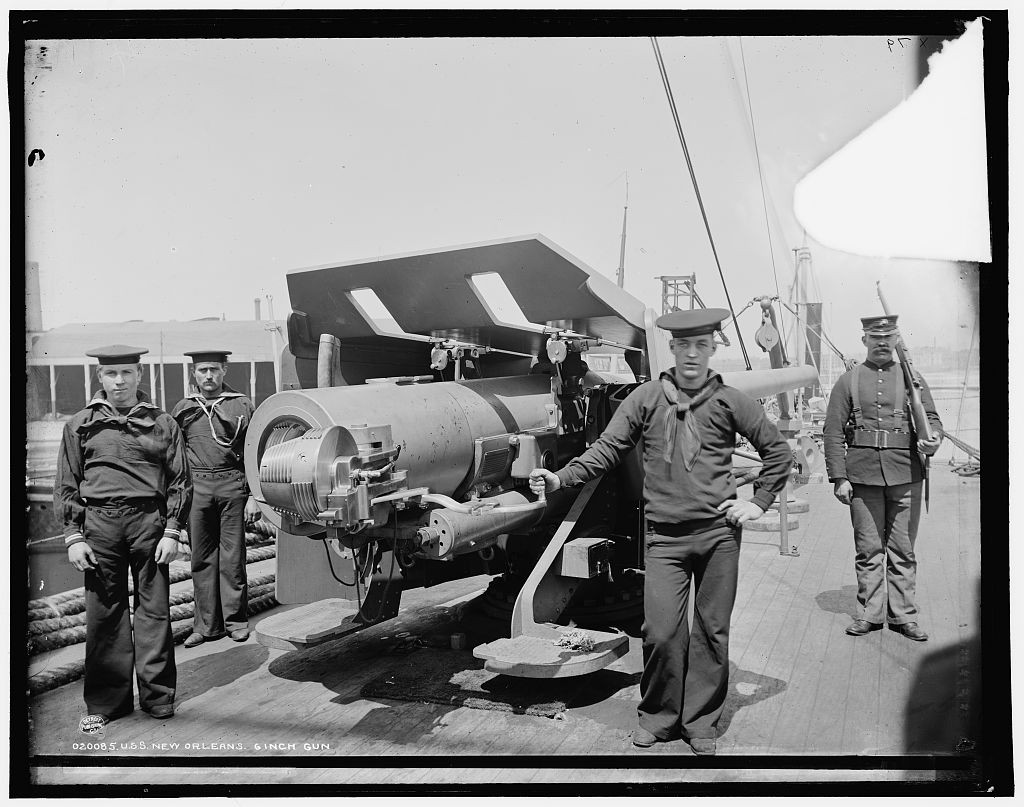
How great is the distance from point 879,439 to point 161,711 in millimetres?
3852

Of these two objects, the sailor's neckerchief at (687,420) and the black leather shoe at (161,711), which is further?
the black leather shoe at (161,711)

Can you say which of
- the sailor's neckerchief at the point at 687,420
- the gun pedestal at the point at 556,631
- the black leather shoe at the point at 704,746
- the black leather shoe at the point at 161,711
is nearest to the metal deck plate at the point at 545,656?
the gun pedestal at the point at 556,631

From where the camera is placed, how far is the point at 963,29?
3.58 m

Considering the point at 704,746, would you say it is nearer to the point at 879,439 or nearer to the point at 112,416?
the point at 879,439

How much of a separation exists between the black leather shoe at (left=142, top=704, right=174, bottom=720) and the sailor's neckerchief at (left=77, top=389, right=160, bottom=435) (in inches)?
51.7

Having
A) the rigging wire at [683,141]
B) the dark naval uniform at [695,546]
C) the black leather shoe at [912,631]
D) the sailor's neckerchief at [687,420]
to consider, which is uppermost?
the rigging wire at [683,141]

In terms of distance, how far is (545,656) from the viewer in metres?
3.82

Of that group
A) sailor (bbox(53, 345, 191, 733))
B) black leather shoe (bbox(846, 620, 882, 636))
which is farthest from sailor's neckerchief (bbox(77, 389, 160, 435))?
black leather shoe (bbox(846, 620, 882, 636))

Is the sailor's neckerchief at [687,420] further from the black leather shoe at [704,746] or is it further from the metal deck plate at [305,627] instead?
the metal deck plate at [305,627]

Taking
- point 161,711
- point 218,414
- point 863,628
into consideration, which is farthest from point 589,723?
point 218,414

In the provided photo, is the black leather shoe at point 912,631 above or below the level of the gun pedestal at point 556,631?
below

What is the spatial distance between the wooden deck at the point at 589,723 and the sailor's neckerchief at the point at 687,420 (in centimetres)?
125

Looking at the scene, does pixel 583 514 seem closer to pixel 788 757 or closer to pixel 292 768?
pixel 788 757

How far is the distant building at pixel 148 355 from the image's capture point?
12.1ft
